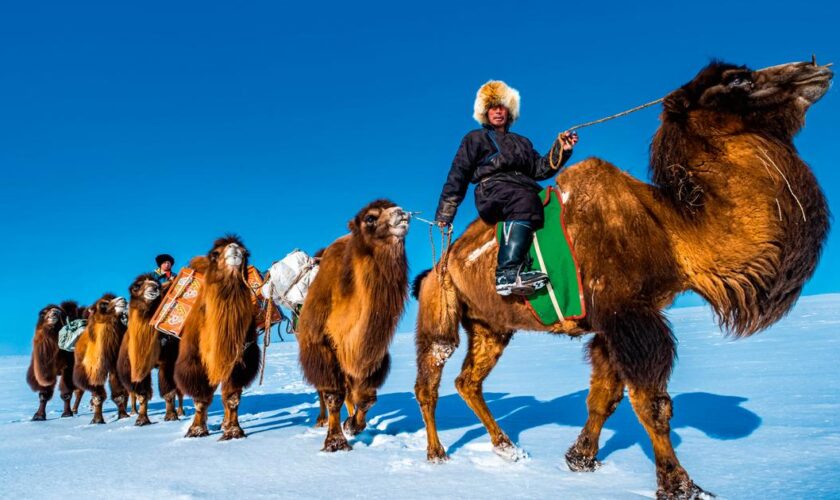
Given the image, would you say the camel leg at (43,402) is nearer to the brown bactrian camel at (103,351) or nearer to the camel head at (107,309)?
the brown bactrian camel at (103,351)

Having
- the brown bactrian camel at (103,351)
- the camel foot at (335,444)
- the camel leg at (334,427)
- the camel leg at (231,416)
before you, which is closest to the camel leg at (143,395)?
the brown bactrian camel at (103,351)

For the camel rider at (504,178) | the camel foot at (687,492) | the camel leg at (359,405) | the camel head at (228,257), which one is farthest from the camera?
the camel head at (228,257)

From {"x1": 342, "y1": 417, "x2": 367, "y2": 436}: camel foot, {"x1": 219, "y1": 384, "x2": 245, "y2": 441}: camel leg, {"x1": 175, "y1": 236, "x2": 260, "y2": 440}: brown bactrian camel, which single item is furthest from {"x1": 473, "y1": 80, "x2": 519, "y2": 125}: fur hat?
{"x1": 219, "y1": 384, "x2": 245, "y2": 441}: camel leg

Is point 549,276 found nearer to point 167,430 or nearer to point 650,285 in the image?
point 650,285

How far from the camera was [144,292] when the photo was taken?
7895mm

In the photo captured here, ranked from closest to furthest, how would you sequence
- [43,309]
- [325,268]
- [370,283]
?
[370,283] < [325,268] < [43,309]

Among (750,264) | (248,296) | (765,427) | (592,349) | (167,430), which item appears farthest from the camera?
(167,430)

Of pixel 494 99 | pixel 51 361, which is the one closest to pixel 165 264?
pixel 51 361

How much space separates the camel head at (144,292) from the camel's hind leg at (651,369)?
6.88 m

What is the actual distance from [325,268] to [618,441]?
314 centimetres

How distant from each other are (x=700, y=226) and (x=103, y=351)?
9.10m

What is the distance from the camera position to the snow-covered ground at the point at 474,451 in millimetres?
3297

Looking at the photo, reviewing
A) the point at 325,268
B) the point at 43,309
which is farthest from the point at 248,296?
the point at 43,309

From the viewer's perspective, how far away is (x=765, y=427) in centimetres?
434
